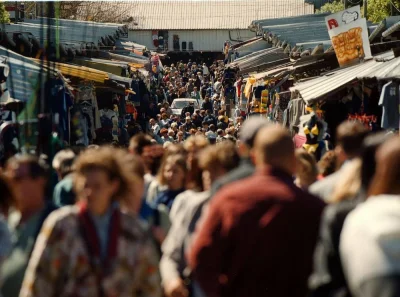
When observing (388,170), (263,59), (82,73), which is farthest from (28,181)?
(263,59)

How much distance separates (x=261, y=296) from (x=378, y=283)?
1.21 meters

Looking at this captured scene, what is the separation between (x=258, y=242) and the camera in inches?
226

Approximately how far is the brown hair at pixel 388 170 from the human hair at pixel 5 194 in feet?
9.93

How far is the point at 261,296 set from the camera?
5.76 m

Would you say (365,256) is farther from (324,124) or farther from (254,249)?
(324,124)

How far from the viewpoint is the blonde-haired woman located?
221 inches

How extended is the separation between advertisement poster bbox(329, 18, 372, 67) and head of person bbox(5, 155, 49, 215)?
1325 centimetres

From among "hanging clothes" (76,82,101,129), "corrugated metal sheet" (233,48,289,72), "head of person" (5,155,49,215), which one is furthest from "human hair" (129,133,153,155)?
"corrugated metal sheet" (233,48,289,72)

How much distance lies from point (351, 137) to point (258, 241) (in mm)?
2130

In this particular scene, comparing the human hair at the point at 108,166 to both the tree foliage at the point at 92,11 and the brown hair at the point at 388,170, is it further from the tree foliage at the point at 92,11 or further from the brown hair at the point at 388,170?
the tree foliage at the point at 92,11

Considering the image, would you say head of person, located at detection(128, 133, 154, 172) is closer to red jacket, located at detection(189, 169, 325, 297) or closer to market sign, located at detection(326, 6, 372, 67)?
red jacket, located at detection(189, 169, 325, 297)

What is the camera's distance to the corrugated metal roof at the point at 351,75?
1563 centimetres

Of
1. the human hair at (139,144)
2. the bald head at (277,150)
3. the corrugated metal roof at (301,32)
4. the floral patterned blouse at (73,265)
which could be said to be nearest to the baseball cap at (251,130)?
the bald head at (277,150)

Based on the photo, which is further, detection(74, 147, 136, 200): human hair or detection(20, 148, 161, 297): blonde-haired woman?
detection(74, 147, 136, 200): human hair
